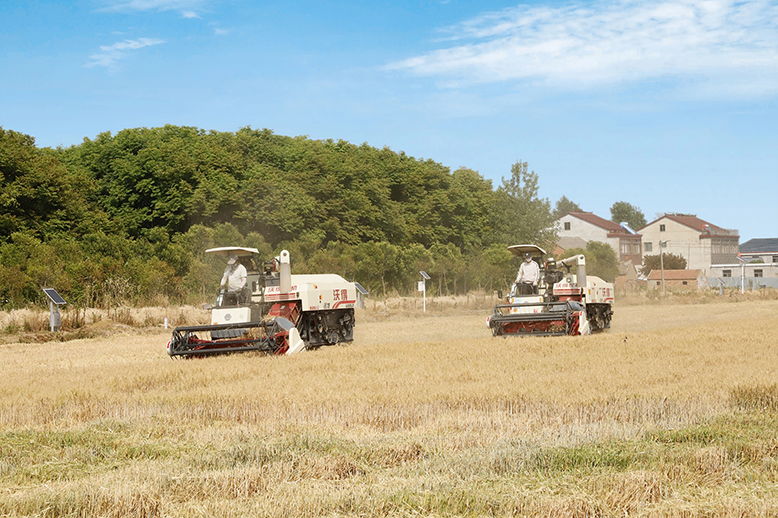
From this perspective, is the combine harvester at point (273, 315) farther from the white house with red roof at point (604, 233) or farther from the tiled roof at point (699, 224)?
the tiled roof at point (699, 224)

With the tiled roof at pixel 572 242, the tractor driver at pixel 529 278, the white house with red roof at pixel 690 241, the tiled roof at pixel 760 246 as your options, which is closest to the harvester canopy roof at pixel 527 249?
the tractor driver at pixel 529 278

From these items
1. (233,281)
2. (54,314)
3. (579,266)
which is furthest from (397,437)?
(54,314)

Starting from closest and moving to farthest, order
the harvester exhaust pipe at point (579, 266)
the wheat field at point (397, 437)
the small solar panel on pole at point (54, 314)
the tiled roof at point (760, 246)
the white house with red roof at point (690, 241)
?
the wheat field at point (397, 437)
the small solar panel on pole at point (54, 314)
the harvester exhaust pipe at point (579, 266)
the white house with red roof at point (690, 241)
the tiled roof at point (760, 246)

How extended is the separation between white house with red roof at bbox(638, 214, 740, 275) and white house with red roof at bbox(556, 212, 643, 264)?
3648mm

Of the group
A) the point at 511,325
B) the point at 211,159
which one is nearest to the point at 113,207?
the point at 211,159

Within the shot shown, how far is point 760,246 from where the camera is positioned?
11944 cm

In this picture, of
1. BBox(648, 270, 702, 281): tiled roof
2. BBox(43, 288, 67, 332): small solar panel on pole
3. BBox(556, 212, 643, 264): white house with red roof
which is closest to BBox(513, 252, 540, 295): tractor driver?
BBox(43, 288, 67, 332): small solar panel on pole

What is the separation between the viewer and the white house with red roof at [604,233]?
96.7 m

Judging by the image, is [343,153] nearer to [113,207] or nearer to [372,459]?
[113,207]

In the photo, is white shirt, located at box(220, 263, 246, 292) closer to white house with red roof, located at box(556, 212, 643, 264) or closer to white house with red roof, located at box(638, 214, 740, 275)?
white house with red roof, located at box(556, 212, 643, 264)

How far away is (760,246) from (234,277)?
11763 centimetres

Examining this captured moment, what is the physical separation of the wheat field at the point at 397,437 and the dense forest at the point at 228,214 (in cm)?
1595

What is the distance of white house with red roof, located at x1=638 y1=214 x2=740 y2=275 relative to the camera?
101750 millimetres

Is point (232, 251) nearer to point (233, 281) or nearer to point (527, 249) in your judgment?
point (233, 281)
